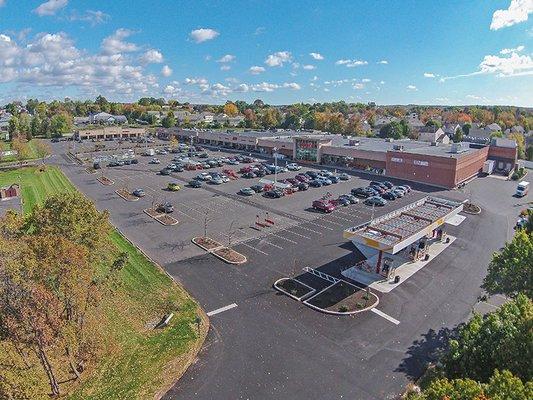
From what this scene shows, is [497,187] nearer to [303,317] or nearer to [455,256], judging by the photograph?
[455,256]

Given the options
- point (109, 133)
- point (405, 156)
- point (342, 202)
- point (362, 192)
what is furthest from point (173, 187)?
point (109, 133)

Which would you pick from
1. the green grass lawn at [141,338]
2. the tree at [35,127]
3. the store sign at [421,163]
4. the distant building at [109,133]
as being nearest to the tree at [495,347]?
the green grass lawn at [141,338]

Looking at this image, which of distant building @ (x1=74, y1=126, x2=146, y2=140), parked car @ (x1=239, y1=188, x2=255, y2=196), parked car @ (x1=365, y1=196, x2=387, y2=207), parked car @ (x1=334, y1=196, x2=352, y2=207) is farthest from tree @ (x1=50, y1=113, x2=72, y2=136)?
parked car @ (x1=365, y1=196, x2=387, y2=207)

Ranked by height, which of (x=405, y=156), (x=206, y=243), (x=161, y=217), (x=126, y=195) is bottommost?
(x=206, y=243)

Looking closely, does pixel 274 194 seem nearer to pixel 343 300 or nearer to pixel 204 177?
pixel 204 177

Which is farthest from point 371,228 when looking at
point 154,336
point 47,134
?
point 47,134

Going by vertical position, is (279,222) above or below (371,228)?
below
